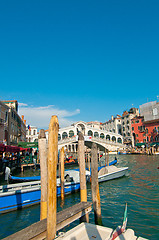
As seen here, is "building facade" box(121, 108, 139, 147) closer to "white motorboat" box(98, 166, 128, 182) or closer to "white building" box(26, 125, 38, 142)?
"white building" box(26, 125, 38, 142)

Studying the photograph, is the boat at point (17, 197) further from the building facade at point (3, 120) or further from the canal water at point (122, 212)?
the building facade at point (3, 120)

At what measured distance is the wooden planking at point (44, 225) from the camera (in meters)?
2.95

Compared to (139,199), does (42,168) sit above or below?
above

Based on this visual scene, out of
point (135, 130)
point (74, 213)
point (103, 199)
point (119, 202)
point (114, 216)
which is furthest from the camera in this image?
point (135, 130)

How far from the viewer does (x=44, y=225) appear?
3.27m

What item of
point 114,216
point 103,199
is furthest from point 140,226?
point 103,199

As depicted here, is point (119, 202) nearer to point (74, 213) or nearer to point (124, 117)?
point (74, 213)

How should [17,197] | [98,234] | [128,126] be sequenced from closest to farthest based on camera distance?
1. [98,234]
2. [17,197]
3. [128,126]

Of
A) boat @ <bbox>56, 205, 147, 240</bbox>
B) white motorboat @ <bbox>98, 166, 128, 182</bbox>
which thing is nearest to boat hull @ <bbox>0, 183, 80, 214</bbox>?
boat @ <bbox>56, 205, 147, 240</bbox>

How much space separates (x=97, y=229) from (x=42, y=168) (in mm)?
1748

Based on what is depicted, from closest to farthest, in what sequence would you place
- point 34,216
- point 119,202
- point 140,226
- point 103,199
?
point 140,226
point 34,216
point 119,202
point 103,199

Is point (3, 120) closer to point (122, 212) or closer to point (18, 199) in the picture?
point (18, 199)

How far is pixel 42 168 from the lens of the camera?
4105 millimetres

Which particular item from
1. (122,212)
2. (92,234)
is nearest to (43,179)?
(92,234)
